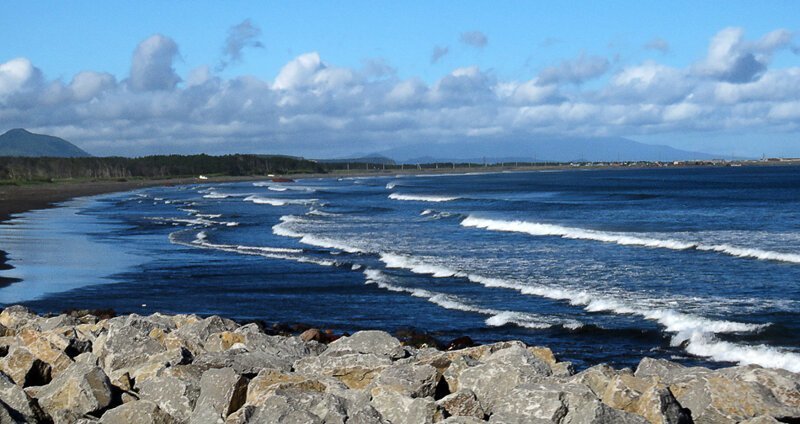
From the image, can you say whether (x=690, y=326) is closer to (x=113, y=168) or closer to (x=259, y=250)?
(x=259, y=250)

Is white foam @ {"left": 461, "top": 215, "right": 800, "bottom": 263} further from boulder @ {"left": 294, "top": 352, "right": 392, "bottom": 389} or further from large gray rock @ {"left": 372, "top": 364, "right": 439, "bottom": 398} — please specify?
large gray rock @ {"left": 372, "top": 364, "right": 439, "bottom": 398}

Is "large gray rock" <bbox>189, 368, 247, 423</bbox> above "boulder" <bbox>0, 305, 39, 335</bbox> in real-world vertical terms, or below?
above

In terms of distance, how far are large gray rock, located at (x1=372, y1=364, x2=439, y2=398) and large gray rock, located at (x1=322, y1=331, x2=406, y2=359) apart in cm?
172

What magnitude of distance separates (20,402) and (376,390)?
329 cm

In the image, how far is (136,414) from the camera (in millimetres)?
8656

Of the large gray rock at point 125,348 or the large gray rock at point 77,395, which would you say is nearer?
the large gray rock at point 77,395

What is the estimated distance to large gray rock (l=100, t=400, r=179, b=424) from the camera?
8.63 metres

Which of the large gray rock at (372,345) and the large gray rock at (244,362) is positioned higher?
the large gray rock at (244,362)

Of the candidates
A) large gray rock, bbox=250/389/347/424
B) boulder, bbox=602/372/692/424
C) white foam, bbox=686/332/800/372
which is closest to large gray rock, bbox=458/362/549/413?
boulder, bbox=602/372/692/424

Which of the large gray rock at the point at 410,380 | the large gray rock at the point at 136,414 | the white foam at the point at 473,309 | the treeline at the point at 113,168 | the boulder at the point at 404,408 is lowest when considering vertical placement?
the treeline at the point at 113,168

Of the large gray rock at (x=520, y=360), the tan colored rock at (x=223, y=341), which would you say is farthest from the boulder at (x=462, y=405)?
the tan colored rock at (x=223, y=341)

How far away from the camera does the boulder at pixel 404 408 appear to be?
8117mm

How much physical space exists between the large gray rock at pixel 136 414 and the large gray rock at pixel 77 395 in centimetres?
35

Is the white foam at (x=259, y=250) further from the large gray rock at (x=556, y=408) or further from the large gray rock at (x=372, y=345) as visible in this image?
the large gray rock at (x=556, y=408)
